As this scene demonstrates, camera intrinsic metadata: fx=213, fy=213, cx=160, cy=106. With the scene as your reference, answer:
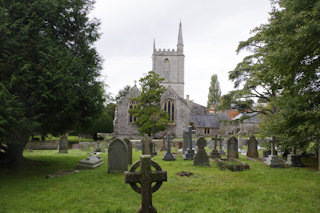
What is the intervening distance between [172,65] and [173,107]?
1774cm

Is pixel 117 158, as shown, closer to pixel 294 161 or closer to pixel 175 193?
pixel 175 193

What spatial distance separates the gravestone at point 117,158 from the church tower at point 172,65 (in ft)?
125

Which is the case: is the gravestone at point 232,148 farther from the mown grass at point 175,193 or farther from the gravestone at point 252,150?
the mown grass at point 175,193

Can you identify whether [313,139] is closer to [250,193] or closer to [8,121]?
[250,193]

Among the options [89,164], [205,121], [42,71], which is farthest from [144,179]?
[205,121]

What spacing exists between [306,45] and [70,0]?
30.1 feet

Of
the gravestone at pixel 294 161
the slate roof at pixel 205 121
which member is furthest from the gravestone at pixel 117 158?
the slate roof at pixel 205 121

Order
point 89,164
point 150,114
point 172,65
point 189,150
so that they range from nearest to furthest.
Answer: point 89,164 < point 189,150 < point 150,114 < point 172,65

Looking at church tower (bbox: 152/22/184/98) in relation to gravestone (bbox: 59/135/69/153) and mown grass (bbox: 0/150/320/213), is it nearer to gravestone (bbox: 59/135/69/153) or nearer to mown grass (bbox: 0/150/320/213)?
gravestone (bbox: 59/135/69/153)

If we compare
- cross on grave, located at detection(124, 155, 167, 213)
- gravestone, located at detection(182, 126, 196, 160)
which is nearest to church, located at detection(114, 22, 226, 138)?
gravestone, located at detection(182, 126, 196, 160)

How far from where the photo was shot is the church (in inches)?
1200

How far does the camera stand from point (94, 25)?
9.77 metres

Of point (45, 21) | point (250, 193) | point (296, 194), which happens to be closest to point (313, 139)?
point (296, 194)

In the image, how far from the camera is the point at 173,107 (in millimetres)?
31469
